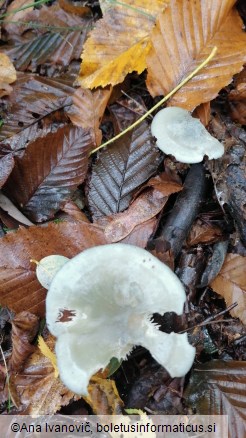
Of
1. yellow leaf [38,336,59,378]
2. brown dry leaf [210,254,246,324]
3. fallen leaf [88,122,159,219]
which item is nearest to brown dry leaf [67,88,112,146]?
fallen leaf [88,122,159,219]

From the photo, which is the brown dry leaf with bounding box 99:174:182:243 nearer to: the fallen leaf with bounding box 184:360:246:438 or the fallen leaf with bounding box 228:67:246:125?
the fallen leaf with bounding box 228:67:246:125

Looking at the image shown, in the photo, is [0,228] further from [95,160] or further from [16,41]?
[16,41]

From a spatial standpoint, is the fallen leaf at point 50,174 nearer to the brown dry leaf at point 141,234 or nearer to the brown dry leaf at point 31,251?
the brown dry leaf at point 31,251

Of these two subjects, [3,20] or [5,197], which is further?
[3,20]

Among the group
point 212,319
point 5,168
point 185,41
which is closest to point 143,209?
point 212,319

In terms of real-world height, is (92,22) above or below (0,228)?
above

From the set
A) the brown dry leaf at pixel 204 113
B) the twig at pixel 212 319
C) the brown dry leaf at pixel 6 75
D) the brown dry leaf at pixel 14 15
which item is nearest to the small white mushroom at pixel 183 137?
the brown dry leaf at pixel 204 113

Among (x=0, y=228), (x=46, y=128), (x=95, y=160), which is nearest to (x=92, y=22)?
(x=46, y=128)
